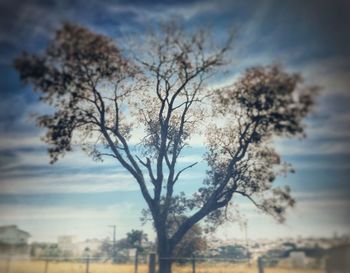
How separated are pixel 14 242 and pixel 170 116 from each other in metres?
2.80

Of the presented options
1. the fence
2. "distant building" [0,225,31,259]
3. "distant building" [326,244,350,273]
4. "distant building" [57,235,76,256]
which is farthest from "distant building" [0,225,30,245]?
"distant building" [326,244,350,273]

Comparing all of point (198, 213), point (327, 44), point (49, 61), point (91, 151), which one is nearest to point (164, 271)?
point (198, 213)

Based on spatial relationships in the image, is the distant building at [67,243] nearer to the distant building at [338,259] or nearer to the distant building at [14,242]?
the distant building at [14,242]

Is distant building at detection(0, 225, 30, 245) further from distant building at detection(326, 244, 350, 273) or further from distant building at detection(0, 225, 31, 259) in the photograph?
distant building at detection(326, 244, 350, 273)

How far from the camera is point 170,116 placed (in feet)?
18.3

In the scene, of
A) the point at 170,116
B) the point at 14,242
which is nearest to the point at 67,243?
the point at 14,242

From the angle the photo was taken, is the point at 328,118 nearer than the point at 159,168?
Yes

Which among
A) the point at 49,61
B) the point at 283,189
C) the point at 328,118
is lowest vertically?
the point at 283,189

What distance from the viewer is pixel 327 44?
5.07 metres

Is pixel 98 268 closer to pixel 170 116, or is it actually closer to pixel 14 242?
pixel 14 242

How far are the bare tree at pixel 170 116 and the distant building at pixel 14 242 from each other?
3.72ft

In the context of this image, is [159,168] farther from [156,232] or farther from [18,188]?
[18,188]

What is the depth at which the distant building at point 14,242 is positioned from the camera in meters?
5.12

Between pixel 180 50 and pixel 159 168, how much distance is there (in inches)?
67.9
